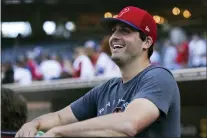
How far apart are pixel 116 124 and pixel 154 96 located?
28 cm

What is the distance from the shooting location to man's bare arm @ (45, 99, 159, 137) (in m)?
2.63

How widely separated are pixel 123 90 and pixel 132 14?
0.41 meters

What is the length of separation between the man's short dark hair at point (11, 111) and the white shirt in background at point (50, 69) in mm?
9810

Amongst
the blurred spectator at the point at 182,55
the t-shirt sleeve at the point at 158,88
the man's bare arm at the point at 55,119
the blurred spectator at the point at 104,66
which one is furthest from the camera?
the blurred spectator at the point at 182,55

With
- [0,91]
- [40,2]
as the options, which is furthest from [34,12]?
[0,91]

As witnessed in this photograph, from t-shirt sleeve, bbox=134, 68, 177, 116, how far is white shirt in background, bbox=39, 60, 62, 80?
1092cm

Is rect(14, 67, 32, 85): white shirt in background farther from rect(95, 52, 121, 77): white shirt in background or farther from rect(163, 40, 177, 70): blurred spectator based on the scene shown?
rect(163, 40, 177, 70): blurred spectator

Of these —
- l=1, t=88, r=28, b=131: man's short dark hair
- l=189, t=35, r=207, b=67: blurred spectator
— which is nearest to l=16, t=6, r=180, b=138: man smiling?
l=1, t=88, r=28, b=131: man's short dark hair

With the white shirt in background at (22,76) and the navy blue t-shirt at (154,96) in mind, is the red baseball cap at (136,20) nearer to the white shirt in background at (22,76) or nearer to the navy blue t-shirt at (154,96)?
the navy blue t-shirt at (154,96)

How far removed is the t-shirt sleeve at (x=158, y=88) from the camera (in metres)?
2.85

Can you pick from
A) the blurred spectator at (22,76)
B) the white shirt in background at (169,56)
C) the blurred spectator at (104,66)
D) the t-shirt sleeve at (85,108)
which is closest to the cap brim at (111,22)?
the t-shirt sleeve at (85,108)

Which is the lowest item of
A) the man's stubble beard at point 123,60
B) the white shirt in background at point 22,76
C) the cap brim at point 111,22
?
the white shirt in background at point 22,76

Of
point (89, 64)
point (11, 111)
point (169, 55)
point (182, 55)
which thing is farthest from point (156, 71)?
point (169, 55)

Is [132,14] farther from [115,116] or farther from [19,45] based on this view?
[19,45]
